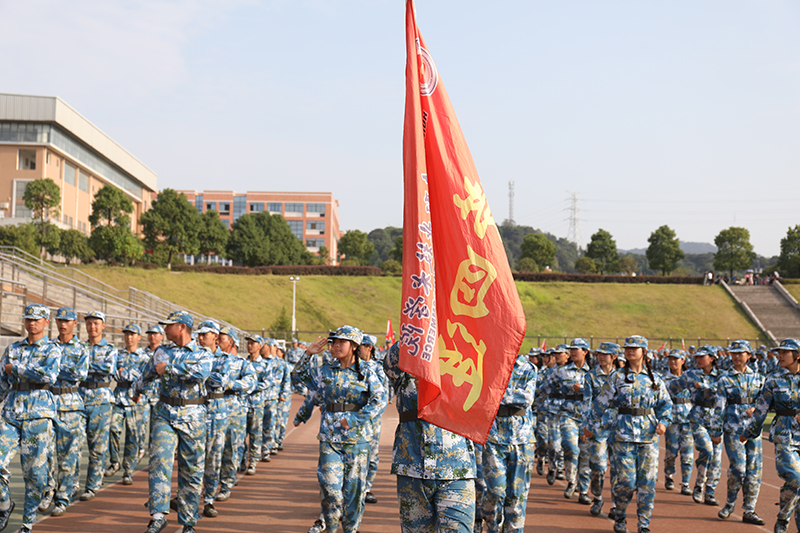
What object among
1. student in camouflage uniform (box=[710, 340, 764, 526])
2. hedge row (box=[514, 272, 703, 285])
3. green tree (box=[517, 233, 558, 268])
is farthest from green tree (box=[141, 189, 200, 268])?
student in camouflage uniform (box=[710, 340, 764, 526])

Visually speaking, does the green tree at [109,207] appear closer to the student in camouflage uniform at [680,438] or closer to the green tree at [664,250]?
the student in camouflage uniform at [680,438]

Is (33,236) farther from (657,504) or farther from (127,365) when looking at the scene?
(657,504)

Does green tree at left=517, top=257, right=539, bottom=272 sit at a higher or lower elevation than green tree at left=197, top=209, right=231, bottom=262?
lower

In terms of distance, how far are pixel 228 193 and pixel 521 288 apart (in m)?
79.8

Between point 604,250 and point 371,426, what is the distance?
102748 mm

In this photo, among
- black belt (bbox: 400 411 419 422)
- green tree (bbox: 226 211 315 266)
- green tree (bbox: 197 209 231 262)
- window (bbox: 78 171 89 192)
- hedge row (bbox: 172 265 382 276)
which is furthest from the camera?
green tree (bbox: 226 211 315 266)

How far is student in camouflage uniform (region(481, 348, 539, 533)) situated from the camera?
277 inches

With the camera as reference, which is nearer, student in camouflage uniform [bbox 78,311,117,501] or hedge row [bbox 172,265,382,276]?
student in camouflage uniform [bbox 78,311,117,501]

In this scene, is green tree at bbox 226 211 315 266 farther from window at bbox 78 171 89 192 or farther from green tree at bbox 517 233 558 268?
green tree at bbox 517 233 558 268

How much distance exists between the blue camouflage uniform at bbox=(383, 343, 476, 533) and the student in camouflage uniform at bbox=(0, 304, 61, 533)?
5.00 meters

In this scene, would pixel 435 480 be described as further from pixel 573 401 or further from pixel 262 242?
pixel 262 242

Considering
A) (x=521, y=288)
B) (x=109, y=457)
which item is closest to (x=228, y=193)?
(x=521, y=288)

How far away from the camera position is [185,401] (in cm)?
775

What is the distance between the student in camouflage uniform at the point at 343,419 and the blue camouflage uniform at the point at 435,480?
2249mm
